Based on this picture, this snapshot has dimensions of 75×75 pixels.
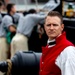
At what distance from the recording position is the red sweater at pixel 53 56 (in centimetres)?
354

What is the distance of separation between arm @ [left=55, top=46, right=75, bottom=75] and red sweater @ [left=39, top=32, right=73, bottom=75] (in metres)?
0.06

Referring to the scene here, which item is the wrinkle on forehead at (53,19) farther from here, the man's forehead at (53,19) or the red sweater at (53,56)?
the red sweater at (53,56)

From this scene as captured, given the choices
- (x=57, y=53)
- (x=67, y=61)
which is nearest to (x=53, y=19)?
(x=57, y=53)

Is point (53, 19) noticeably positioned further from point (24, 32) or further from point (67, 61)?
point (24, 32)

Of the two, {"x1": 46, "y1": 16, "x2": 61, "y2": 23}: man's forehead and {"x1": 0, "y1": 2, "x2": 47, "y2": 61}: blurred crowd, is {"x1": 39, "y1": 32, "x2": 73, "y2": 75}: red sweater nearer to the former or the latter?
{"x1": 46, "y1": 16, "x2": 61, "y2": 23}: man's forehead

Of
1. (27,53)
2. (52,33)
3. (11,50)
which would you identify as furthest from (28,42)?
(52,33)

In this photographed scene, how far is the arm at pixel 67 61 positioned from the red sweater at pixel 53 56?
0.21ft

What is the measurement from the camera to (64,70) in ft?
11.1

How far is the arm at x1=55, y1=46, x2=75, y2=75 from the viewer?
3.37 meters

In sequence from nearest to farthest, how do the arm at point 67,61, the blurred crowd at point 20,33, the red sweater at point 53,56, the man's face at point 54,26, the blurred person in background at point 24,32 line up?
the arm at point 67,61
the red sweater at point 53,56
the man's face at point 54,26
the blurred crowd at point 20,33
the blurred person in background at point 24,32

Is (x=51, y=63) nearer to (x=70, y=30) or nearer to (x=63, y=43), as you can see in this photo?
(x=63, y=43)

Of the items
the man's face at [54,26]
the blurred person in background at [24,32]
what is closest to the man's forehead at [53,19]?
the man's face at [54,26]

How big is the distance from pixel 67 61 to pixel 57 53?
0.18 metres

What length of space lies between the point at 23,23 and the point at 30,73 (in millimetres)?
3803
